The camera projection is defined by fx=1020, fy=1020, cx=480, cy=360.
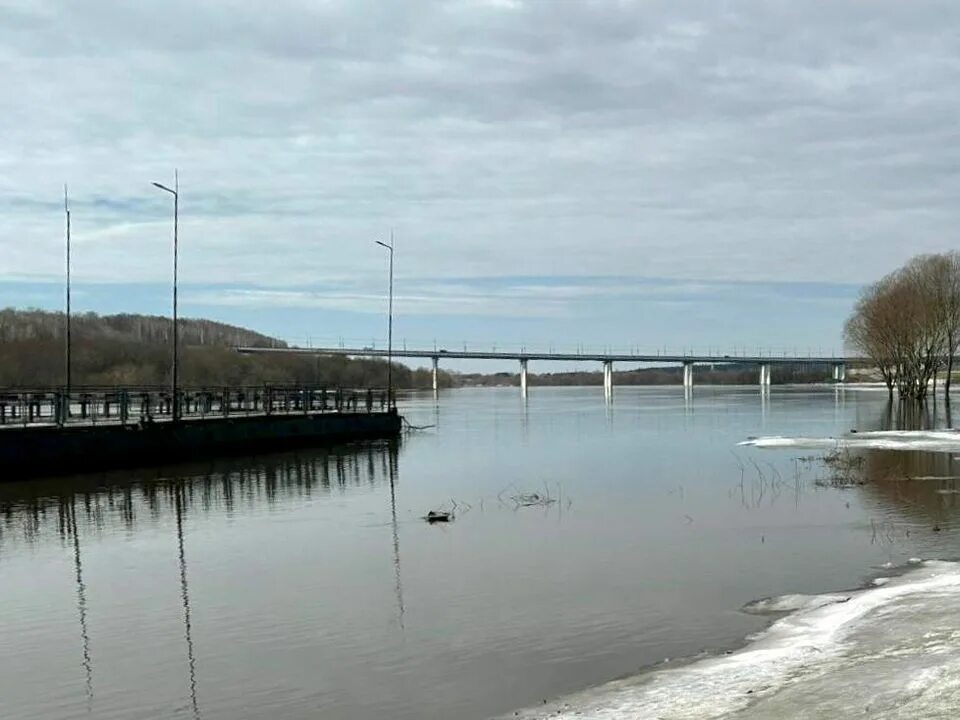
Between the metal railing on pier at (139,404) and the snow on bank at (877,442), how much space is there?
25682 mm

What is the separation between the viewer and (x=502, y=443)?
173 feet

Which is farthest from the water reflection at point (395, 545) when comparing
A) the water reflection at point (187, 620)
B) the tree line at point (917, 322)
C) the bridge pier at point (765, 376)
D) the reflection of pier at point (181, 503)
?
the bridge pier at point (765, 376)

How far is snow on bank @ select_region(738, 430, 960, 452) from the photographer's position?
41225 millimetres

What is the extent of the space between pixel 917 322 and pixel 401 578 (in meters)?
86.7

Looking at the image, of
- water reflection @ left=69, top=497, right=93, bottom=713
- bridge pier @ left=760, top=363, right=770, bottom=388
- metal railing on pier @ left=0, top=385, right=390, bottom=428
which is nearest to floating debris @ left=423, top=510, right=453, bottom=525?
water reflection @ left=69, top=497, right=93, bottom=713

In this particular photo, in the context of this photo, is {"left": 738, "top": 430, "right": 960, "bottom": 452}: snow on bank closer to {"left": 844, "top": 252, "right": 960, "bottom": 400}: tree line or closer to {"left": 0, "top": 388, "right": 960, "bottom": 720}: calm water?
{"left": 0, "top": 388, "right": 960, "bottom": 720}: calm water

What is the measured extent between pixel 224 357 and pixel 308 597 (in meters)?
139

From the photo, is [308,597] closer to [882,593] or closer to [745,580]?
[745,580]

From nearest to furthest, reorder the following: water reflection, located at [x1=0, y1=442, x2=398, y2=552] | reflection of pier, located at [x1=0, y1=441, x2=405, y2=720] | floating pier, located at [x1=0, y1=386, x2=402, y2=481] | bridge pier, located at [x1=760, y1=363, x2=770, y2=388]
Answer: reflection of pier, located at [x1=0, y1=441, x2=405, y2=720] < water reflection, located at [x1=0, y1=442, x2=398, y2=552] < floating pier, located at [x1=0, y1=386, x2=402, y2=481] < bridge pier, located at [x1=760, y1=363, x2=770, y2=388]

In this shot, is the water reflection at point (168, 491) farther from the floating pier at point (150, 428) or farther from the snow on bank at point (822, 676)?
the snow on bank at point (822, 676)

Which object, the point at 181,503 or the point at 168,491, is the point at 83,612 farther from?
the point at 168,491

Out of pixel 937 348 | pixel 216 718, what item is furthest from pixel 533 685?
pixel 937 348

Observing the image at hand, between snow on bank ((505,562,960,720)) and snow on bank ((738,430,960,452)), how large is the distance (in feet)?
95.5

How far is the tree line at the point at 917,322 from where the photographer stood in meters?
93.2
